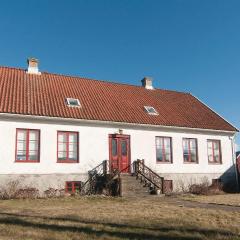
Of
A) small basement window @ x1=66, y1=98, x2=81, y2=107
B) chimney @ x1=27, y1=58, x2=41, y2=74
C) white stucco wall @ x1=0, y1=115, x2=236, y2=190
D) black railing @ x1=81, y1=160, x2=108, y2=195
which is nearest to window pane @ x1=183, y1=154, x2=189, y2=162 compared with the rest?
white stucco wall @ x1=0, y1=115, x2=236, y2=190

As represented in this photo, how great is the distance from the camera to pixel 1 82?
23109 millimetres

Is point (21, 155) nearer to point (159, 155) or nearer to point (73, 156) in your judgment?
point (73, 156)

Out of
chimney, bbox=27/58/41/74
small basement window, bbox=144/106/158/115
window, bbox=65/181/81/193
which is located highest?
chimney, bbox=27/58/41/74

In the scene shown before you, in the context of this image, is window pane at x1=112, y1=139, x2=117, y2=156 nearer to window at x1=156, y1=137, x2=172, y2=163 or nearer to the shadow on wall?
window at x1=156, y1=137, x2=172, y2=163

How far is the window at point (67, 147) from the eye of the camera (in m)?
21.7

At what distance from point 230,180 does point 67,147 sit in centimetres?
1329

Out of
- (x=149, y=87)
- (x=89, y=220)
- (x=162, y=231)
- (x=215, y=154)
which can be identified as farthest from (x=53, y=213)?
(x=149, y=87)

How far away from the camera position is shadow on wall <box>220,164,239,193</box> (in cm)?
2706

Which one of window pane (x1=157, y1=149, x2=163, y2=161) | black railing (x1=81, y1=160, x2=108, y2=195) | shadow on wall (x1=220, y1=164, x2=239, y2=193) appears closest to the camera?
black railing (x1=81, y1=160, x2=108, y2=195)

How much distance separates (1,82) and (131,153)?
9.50m

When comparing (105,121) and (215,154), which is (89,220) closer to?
(105,121)

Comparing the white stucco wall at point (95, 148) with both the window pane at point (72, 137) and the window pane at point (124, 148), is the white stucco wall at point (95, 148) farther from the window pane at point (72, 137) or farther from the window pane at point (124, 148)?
the window pane at point (124, 148)

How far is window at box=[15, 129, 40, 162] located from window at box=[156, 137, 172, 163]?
8423 mm

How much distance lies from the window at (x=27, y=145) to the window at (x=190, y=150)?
10.8m
